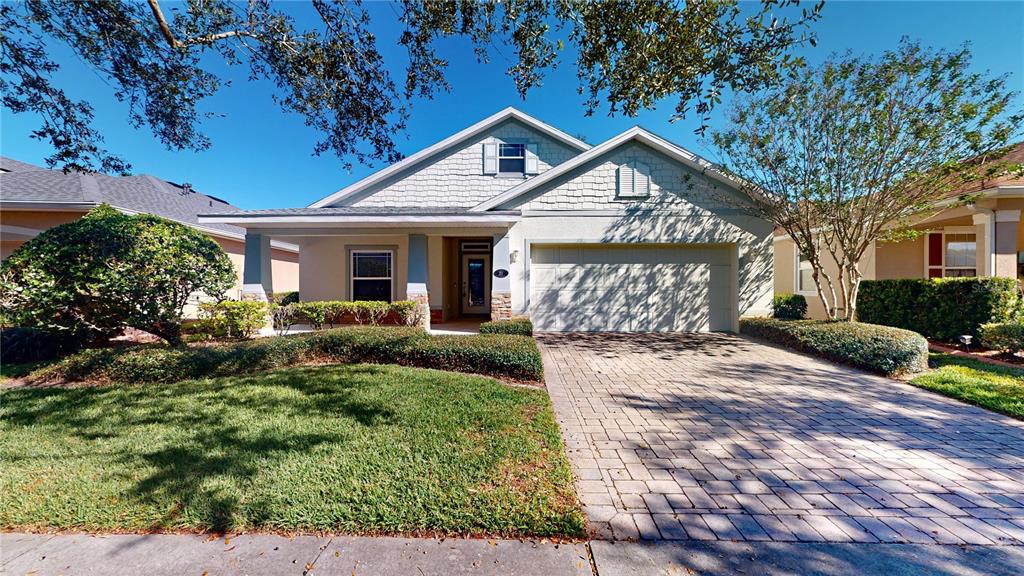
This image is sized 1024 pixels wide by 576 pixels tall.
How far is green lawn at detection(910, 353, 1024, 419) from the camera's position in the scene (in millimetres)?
4590

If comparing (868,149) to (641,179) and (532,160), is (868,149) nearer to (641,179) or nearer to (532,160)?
(641,179)

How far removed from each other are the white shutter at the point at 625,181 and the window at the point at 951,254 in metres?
9.21

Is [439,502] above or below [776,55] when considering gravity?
below

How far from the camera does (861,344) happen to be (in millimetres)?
6441

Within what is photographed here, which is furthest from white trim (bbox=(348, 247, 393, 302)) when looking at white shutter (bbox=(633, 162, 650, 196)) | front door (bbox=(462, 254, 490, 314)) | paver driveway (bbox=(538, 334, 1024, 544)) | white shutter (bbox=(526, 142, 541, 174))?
white shutter (bbox=(633, 162, 650, 196))

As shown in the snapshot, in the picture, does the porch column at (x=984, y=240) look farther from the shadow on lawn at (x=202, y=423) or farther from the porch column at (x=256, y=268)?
the porch column at (x=256, y=268)

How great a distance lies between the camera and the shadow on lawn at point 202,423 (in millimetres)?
2646

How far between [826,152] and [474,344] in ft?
28.7

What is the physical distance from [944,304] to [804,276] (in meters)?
4.77

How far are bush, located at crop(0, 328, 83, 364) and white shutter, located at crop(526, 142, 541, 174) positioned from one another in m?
12.0

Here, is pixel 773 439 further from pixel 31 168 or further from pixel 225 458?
pixel 31 168

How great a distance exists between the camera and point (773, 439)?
3.69 m

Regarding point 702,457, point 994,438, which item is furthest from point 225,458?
point 994,438

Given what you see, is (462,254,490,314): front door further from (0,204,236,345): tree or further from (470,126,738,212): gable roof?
(0,204,236,345): tree
